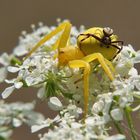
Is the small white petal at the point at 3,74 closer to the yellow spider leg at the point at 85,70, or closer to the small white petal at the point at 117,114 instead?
the yellow spider leg at the point at 85,70

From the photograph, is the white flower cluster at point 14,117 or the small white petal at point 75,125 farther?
the white flower cluster at point 14,117

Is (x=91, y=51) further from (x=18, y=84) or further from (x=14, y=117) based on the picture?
(x=14, y=117)

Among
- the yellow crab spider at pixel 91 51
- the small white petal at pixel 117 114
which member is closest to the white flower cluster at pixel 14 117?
the yellow crab spider at pixel 91 51

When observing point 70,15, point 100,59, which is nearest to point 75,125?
point 100,59

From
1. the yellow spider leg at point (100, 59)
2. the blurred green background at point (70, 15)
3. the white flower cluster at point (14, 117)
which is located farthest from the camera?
the blurred green background at point (70, 15)

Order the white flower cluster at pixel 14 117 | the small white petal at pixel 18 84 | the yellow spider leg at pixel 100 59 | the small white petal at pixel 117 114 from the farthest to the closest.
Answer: the white flower cluster at pixel 14 117 → the small white petal at pixel 18 84 → the yellow spider leg at pixel 100 59 → the small white petal at pixel 117 114

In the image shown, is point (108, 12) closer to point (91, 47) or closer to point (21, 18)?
point (21, 18)
